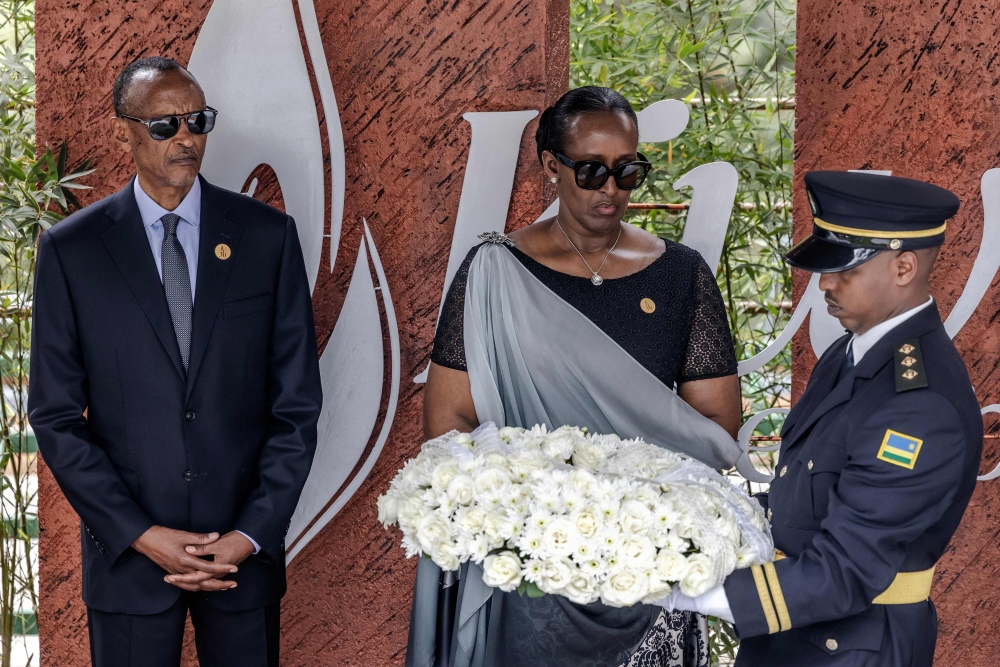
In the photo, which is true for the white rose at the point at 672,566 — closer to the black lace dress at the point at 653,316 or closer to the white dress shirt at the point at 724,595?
the white dress shirt at the point at 724,595

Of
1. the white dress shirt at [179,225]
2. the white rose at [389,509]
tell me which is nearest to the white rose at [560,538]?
the white rose at [389,509]

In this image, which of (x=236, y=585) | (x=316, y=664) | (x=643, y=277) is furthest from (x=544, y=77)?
(x=316, y=664)

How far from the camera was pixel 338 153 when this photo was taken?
3.13 meters

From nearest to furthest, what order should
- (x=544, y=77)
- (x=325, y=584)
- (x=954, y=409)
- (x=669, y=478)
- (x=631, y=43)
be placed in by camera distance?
(x=954, y=409) < (x=669, y=478) < (x=544, y=77) < (x=325, y=584) < (x=631, y=43)

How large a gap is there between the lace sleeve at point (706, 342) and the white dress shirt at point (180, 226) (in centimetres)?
115

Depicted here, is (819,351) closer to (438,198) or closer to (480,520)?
(438,198)

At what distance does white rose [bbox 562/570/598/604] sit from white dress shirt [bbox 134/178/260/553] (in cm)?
103

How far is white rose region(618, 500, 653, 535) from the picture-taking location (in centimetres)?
180

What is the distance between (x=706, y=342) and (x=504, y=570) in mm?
1008

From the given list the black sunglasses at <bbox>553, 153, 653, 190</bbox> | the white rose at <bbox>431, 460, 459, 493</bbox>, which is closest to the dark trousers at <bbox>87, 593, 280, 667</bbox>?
the white rose at <bbox>431, 460, 459, 493</bbox>

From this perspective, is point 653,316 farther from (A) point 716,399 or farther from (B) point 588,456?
(B) point 588,456

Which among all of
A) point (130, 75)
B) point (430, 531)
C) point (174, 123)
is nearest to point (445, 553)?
point (430, 531)

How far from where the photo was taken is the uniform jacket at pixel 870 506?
1.76 m

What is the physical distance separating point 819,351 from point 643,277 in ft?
2.84
